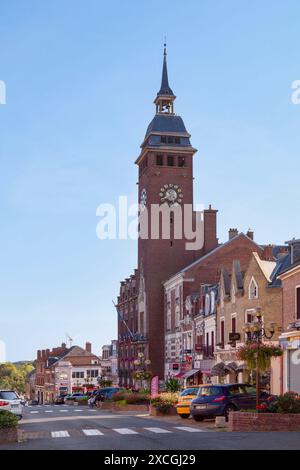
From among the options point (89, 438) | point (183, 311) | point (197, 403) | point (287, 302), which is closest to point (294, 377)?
point (287, 302)

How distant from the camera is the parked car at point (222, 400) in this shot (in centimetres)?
3067

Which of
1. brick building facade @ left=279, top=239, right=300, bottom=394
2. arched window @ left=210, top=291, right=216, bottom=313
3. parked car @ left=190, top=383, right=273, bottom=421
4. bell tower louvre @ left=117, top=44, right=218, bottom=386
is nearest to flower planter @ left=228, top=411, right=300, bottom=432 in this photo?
parked car @ left=190, top=383, right=273, bottom=421

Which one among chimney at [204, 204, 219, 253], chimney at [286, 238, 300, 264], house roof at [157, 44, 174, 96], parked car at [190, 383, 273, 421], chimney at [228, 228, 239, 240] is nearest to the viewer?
parked car at [190, 383, 273, 421]

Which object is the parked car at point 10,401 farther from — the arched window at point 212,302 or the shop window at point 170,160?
the shop window at point 170,160

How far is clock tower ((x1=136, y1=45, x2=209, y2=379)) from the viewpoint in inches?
3214

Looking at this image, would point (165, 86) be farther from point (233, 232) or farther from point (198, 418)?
point (198, 418)

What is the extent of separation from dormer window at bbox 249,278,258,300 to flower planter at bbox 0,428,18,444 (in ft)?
89.8

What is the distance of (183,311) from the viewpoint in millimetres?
71125

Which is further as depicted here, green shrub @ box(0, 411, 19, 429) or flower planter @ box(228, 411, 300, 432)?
flower planter @ box(228, 411, 300, 432)

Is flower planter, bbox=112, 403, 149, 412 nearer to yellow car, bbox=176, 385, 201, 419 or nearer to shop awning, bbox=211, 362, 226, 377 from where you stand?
shop awning, bbox=211, 362, 226, 377

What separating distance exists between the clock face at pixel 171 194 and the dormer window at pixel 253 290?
3681 centimetres

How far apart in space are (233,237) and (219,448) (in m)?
57.2

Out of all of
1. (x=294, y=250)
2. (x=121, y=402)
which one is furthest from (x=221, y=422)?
(x=121, y=402)
